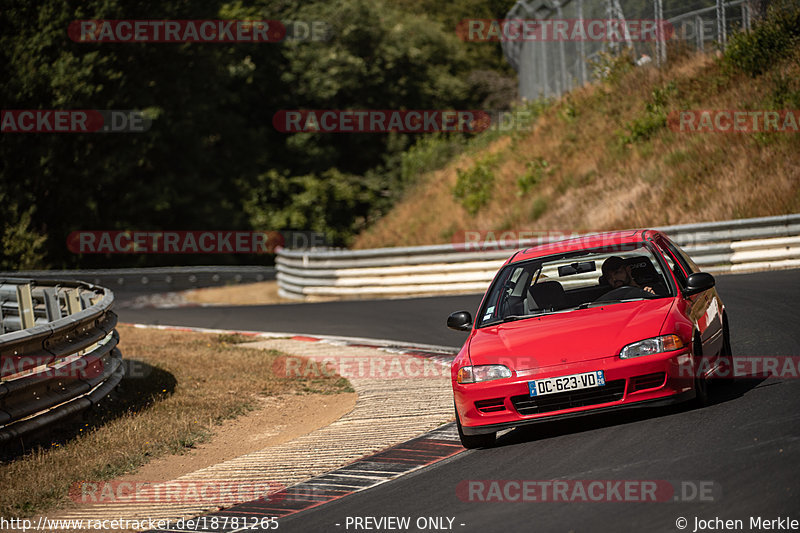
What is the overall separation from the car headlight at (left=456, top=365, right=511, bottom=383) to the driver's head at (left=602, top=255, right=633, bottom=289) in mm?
1758

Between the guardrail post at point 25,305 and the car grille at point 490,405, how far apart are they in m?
8.20

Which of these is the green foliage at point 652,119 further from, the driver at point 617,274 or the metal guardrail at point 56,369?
the driver at point 617,274

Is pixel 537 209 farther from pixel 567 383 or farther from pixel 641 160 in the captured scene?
pixel 567 383

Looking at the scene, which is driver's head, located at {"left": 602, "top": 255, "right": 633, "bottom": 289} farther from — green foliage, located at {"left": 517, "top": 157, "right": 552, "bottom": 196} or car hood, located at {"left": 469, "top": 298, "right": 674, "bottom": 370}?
green foliage, located at {"left": 517, "top": 157, "right": 552, "bottom": 196}

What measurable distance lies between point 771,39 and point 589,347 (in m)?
18.8

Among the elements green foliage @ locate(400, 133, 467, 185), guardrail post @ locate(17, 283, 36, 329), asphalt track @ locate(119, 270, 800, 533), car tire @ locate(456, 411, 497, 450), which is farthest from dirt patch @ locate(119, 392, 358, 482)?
green foliage @ locate(400, 133, 467, 185)

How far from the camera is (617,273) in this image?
333 inches

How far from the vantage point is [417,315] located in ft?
57.8

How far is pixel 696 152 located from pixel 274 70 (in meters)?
32.7

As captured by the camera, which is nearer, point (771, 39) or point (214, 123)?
point (771, 39)

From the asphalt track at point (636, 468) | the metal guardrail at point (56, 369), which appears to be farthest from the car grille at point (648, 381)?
the metal guardrail at point (56, 369)

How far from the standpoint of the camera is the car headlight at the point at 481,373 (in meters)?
7.20

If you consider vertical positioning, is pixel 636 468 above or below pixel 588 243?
below

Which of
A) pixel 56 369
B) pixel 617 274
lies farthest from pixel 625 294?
pixel 56 369
